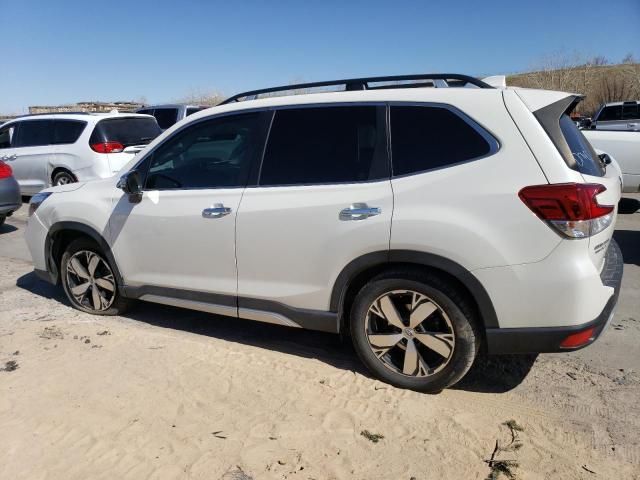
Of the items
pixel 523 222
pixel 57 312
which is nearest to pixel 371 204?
pixel 523 222

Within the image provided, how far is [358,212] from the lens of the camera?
3.18 metres

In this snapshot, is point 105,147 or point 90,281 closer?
point 90,281

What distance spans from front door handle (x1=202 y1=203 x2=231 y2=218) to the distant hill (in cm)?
3461

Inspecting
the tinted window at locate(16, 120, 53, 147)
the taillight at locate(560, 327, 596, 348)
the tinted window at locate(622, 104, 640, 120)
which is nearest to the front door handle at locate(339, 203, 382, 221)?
the taillight at locate(560, 327, 596, 348)

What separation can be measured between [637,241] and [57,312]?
6769mm

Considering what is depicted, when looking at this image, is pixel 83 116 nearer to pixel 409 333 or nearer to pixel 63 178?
pixel 63 178

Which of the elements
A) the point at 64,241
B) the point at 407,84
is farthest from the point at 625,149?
the point at 64,241

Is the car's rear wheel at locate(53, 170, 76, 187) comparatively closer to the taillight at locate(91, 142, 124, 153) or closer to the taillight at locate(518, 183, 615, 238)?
the taillight at locate(91, 142, 124, 153)

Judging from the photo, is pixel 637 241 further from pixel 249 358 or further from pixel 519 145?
pixel 249 358

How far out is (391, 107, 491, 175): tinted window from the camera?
9.87 ft

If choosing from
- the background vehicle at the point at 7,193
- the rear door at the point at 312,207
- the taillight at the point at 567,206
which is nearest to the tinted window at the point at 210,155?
the rear door at the point at 312,207

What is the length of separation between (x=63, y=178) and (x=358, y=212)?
8.73 metres

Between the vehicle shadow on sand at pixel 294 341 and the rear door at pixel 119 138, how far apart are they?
15.4 feet

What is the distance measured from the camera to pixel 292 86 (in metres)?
3.81
